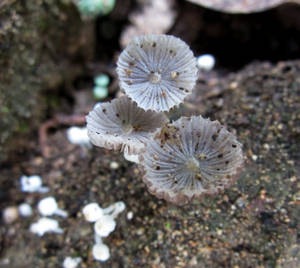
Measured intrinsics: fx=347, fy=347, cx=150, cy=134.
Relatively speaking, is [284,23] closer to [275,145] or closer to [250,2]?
[250,2]

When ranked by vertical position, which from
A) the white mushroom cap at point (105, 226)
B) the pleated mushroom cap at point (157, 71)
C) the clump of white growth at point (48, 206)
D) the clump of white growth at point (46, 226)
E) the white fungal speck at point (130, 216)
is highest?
the pleated mushroom cap at point (157, 71)

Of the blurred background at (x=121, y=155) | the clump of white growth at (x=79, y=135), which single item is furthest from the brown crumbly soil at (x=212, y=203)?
the clump of white growth at (x=79, y=135)

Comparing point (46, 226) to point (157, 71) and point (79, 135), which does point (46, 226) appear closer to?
point (79, 135)

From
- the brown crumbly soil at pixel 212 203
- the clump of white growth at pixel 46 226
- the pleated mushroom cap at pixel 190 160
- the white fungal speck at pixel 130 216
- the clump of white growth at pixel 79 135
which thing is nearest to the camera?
the pleated mushroom cap at pixel 190 160

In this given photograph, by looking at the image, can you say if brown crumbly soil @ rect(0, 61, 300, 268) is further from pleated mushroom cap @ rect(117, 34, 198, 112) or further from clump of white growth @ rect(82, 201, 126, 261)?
pleated mushroom cap @ rect(117, 34, 198, 112)

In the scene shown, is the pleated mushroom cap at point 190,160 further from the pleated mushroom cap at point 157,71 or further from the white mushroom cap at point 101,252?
the white mushroom cap at point 101,252

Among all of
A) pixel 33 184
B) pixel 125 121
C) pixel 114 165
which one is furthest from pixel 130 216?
pixel 33 184
